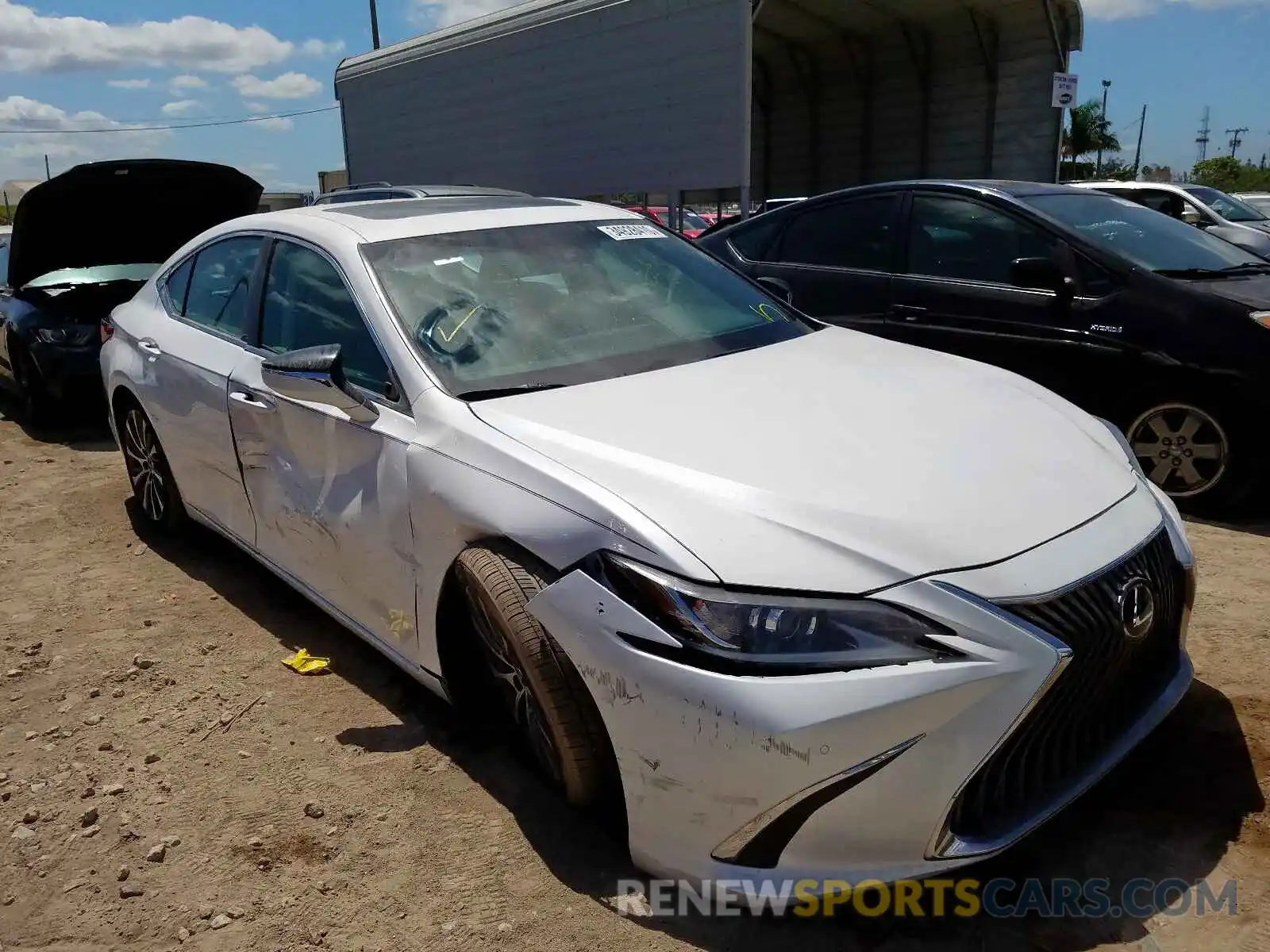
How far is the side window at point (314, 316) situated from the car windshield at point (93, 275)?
428 centimetres

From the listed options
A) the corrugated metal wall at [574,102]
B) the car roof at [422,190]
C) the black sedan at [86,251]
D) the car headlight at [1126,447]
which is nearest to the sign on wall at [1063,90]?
the corrugated metal wall at [574,102]

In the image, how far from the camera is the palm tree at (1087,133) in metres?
37.2

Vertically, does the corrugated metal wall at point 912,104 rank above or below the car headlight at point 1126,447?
above

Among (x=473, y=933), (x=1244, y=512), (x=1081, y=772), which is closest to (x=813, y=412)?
(x=1081, y=772)

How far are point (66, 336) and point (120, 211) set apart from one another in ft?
3.10

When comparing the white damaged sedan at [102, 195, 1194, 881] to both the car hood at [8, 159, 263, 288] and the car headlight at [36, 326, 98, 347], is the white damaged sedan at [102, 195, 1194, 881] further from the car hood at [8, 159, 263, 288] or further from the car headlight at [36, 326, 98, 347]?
the car headlight at [36, 326, 98, 347]

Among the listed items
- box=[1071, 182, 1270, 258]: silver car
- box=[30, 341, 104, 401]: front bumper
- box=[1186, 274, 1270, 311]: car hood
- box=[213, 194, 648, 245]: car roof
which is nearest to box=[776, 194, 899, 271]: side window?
box=[1186, 274, 1270, 311]: car hood

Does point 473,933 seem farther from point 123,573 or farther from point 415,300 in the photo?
point 123,573

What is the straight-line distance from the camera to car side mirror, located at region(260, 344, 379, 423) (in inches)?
110

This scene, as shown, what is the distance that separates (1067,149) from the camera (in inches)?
1443

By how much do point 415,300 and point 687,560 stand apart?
4.60 feet

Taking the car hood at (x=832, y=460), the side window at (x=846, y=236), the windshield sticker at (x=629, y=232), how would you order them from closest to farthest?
the car hood at (x=832, y=460)
the windshield sticker at (x=629, y=232)
the side window at (x=846, y=236)

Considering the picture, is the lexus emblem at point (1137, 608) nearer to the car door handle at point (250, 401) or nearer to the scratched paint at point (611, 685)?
the scratched paint at point (611, 685)

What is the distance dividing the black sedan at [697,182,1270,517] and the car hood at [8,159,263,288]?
4.08 metres
